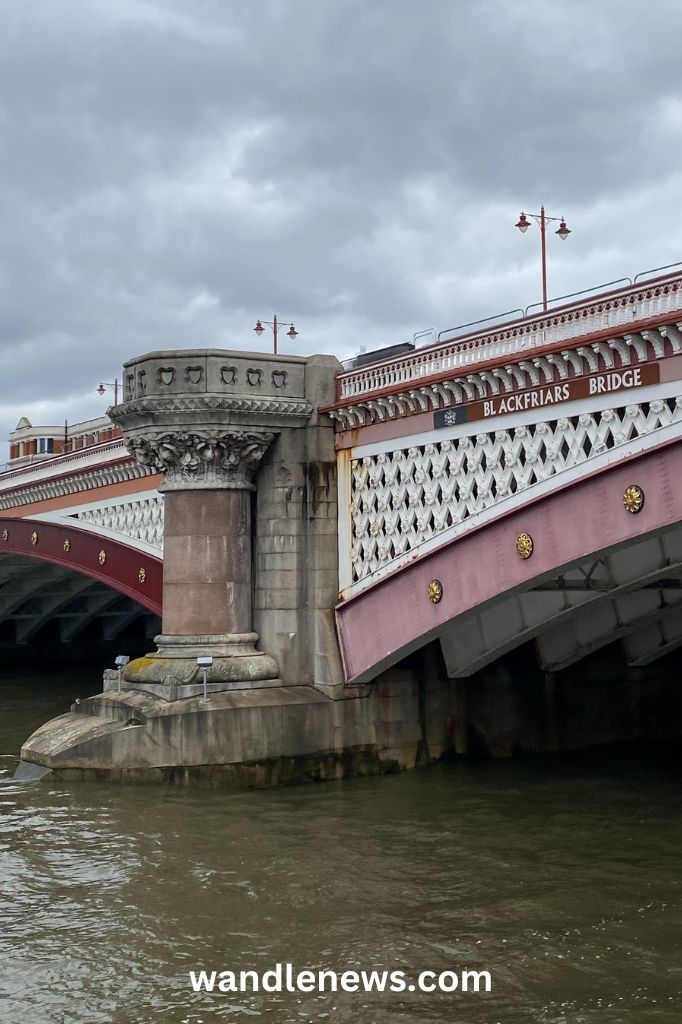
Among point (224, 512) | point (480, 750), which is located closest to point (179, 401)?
point (224, 512)

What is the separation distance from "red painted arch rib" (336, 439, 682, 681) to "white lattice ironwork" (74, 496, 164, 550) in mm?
7208

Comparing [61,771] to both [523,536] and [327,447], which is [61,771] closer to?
[327,447]

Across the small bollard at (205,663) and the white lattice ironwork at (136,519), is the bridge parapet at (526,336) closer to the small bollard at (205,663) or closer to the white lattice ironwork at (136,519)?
the small bollard at (205,663)

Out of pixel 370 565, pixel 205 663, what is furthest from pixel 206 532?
pixel 370 565

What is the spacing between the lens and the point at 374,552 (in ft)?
67.6

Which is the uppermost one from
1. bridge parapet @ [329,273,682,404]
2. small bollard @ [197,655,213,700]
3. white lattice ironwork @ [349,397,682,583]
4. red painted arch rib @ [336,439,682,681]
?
bridge parapet @ [329,273,682,404]

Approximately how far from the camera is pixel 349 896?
548 inches

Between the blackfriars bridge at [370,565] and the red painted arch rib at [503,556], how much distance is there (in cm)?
5

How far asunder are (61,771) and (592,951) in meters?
10.5

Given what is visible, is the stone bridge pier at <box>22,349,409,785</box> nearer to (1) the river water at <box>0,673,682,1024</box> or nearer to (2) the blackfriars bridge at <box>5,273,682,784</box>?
(2) the blackfriars bridge at <box>5,273,682,784</box>

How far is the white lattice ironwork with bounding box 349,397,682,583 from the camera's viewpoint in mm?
15750

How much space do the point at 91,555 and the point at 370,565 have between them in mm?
11814

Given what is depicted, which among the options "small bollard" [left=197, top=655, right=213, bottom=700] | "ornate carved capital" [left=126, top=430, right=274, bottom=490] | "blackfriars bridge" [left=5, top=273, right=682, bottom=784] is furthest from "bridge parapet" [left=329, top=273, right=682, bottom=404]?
"small bollard" [left=197, top=655, right=213, bottom=700]

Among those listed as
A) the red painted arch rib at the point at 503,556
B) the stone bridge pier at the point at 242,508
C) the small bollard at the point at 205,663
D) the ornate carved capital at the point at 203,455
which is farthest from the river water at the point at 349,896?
the ornate carved capital at the point at 203,455
